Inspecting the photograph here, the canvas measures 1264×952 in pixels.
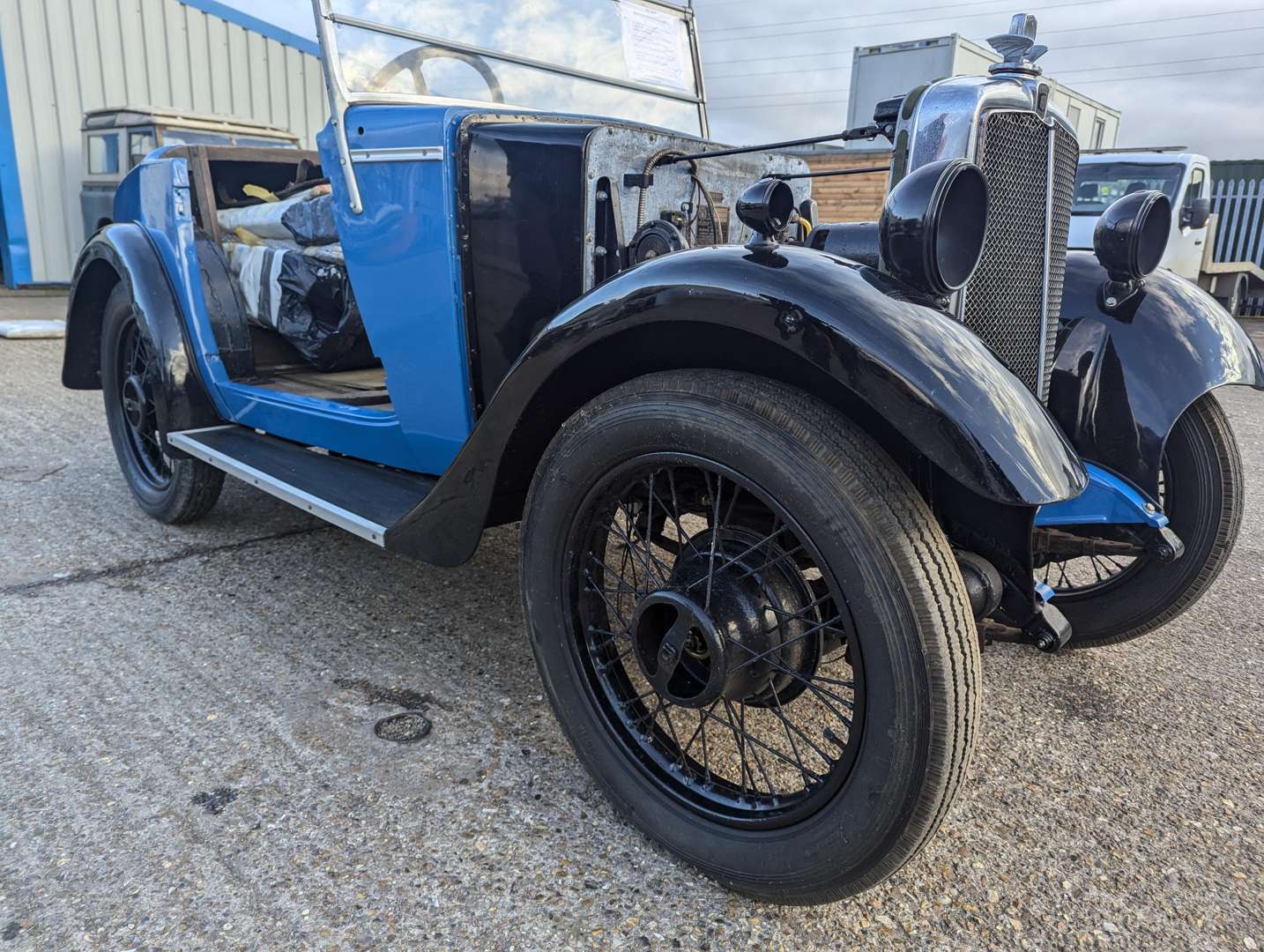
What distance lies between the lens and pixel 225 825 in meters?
1.83

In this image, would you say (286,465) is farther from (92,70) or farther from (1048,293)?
(92,70)

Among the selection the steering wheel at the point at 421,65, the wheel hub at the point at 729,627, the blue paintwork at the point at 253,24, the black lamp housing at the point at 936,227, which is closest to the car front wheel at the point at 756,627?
the wheel hub at the point at 729,627

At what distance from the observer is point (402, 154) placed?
2377 mm

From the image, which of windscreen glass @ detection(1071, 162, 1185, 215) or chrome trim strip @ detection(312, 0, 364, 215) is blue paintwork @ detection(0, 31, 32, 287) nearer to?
chrome trim strip @ detection(312, 0, 364, 215)

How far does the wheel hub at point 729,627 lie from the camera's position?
Result: 5.37ft

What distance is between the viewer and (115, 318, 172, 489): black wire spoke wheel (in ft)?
11.7

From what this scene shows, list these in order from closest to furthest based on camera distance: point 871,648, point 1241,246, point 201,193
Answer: point 871,648 → point 201,193 → point 1241,246

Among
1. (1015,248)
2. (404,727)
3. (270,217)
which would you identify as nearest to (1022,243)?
(1015,248)

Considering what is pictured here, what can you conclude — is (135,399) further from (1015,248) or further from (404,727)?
(1015,248)

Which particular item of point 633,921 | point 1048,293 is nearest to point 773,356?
point 1048,293

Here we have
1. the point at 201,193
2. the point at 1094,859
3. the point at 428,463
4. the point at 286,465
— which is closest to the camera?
the point at 1094,859

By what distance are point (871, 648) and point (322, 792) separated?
4.09 feet

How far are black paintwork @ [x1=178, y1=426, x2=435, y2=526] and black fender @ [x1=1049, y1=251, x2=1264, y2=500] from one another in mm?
1797

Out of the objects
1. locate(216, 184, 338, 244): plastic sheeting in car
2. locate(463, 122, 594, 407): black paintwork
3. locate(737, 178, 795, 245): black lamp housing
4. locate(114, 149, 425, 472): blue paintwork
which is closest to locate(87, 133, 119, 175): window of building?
locate(114, 149, 425, 472): blue paintwork
